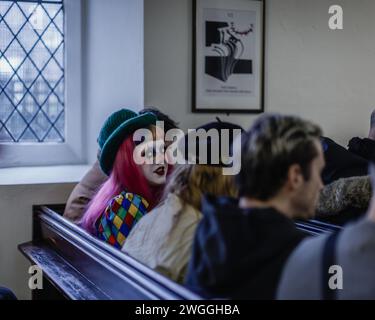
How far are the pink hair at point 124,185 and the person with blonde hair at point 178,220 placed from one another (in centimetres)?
64

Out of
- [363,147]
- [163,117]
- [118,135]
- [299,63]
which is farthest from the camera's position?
[299,63]

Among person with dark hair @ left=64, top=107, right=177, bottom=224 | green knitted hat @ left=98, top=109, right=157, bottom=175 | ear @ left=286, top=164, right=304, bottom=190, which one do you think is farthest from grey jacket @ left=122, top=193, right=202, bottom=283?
person with dark hair @ left=64, top=107, right=177, bottom=224

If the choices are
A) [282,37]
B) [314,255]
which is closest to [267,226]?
[314,255]

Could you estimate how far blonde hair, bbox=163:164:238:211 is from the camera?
1.81 m

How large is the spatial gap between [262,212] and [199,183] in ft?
1.98

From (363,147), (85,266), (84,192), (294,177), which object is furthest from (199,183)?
(363,147)

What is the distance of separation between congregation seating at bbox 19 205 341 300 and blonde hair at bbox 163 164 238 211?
0.83 feet

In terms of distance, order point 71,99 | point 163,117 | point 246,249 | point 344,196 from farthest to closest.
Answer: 1. point 71,99
2. point 163,117
3. point 344,196
4. point 246,249

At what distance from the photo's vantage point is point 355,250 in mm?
1045

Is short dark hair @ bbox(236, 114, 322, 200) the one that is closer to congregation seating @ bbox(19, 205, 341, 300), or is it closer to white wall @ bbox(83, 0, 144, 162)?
congregation seating @ bbox(19, 205, 341, 300)

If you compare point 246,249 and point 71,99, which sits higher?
point 71,99

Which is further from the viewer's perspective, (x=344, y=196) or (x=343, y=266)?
(x=344, y=196)

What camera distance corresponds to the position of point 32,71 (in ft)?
12.2

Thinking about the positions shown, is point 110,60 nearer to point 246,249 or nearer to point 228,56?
point 228,56
